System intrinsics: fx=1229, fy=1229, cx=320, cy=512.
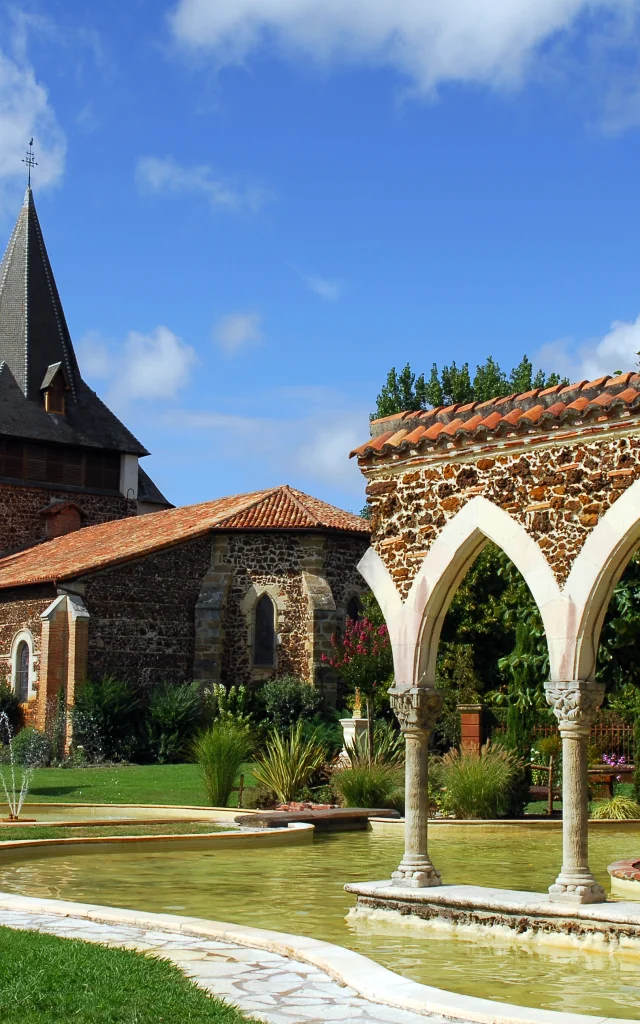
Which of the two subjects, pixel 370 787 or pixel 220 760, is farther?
pixel 220 760

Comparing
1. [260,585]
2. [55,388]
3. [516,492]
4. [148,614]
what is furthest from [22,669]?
[516,492]

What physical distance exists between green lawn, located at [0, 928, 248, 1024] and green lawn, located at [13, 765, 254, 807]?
1265 cm

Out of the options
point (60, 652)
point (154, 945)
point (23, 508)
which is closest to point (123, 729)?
point (60, 652)

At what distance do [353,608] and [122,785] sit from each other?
10066 millimetres

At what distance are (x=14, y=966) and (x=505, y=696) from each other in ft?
62.8

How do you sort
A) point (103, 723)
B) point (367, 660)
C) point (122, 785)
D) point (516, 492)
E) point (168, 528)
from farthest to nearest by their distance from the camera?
1. point (168, 528)
2. point (103, 723)
3. point (367, 660)
4. point (122, 785)
5. point (516, 492)

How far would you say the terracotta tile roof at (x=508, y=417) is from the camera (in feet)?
31.7

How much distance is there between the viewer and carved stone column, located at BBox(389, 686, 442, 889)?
10.4m

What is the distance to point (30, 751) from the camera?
26922 mm

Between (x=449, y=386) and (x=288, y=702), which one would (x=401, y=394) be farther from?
(x=288, y=702)

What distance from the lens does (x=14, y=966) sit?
660 centimetres

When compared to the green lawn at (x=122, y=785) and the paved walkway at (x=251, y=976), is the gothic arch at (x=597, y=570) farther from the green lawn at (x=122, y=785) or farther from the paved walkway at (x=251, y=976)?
the green lawn at (x=122, y=785)

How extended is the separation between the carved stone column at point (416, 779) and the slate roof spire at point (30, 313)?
31.1 m

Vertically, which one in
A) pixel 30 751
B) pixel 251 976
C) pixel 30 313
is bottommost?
pixel 251 976
